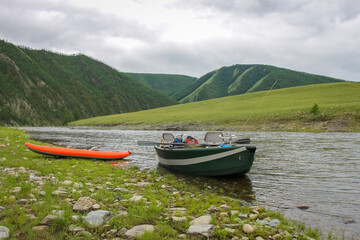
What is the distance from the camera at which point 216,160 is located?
1241 centimetres

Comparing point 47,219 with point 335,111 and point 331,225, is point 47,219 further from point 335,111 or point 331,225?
point 335,111

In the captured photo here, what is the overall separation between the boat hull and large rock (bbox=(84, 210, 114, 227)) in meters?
6.94

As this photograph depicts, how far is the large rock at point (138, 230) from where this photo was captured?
5.29 meters

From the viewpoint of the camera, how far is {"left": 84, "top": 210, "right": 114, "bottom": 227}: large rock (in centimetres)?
578

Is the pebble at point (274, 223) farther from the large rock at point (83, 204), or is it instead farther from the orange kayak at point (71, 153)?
the orange kayak at point (71, 153)

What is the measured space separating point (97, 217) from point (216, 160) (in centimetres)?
743

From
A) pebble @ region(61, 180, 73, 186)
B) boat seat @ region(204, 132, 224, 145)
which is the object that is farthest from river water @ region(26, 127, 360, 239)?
pebble @ region(61, 180, 73, 186)

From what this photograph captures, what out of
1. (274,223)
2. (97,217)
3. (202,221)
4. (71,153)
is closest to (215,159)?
(274,223)

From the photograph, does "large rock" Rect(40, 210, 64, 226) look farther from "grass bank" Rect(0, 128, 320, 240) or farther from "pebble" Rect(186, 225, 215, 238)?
"pebble" Rect(186, 225, 215, 238)

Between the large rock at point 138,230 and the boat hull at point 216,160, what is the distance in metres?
6.99

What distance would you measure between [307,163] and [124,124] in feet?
248

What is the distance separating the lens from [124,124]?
86.9 m

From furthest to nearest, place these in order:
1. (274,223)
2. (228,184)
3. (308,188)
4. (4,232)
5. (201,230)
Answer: (228,184)
(308,188)
(274,223)
(201,230)
(4,232)

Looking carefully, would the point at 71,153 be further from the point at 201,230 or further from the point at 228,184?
the point at 201,230
